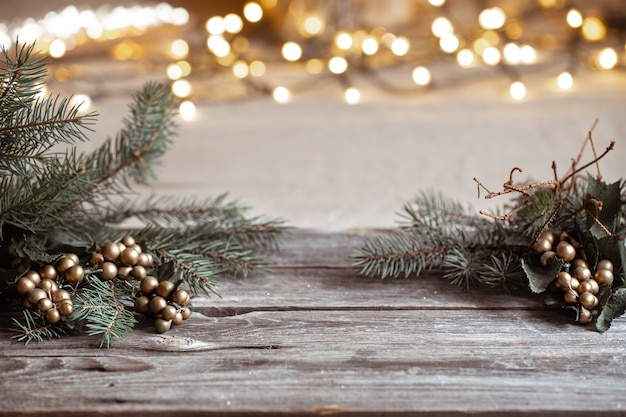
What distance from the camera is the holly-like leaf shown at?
583 mm

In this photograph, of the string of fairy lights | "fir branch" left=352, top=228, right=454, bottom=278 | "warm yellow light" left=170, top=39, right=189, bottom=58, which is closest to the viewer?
"fir branch" left=352, top=228, right=454, bottom=278

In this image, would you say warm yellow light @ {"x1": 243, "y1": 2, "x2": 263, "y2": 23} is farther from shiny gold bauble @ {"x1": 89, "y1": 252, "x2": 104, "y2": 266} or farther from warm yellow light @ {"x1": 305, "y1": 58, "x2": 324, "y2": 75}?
shiny gold bauble @ {"x1": 89, "y1": 252, "x2": 104, "y2": 266}

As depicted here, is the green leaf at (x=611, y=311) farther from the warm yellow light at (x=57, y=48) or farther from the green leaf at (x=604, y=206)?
the warm yellow light at (x=57, y=48)

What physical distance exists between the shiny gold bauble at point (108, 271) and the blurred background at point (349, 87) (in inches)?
22.0

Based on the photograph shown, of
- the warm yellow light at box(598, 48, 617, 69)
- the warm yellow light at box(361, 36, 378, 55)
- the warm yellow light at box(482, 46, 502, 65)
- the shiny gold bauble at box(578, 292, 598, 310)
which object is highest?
the warm yellow light at box(598, 48, 617, 69)

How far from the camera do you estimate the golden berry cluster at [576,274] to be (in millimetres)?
567

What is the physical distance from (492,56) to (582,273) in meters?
1.24

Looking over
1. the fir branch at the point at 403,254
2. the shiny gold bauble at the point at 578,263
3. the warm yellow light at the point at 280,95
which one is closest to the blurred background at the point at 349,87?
Answer: the warm yellow light at the point at 280,95

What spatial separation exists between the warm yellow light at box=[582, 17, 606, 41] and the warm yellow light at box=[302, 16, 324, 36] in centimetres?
73

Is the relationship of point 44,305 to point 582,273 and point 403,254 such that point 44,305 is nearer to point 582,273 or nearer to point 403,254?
point 403,254

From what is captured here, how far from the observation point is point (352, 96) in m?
1.60

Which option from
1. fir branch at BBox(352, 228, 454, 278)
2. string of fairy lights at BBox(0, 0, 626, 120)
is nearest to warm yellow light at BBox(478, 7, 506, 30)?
string of fairy lights at BBox(0, 0, 626, 120)

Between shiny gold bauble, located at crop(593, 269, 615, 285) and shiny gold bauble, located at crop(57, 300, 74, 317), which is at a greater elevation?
shiny gold bauble, located at crop(593, 269, 615, 285)

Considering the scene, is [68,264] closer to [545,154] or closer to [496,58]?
[545,154]
